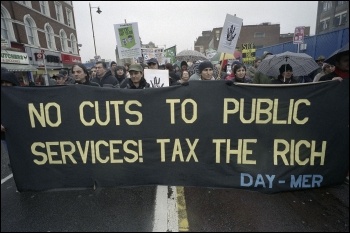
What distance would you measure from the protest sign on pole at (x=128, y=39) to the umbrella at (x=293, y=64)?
3.02 meters

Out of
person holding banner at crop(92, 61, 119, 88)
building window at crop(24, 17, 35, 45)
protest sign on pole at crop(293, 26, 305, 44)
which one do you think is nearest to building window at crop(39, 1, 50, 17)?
building window at crop(24, 17, 35, 45)

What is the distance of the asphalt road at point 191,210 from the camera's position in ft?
8.92

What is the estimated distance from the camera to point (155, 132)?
3.30m

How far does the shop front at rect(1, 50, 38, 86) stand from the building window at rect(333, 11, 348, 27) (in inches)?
1575

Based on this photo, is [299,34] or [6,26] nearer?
[299,34]

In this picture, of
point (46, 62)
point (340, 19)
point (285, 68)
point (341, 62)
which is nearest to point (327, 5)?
point (340, 19)

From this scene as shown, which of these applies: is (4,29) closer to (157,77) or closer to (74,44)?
(74,44)

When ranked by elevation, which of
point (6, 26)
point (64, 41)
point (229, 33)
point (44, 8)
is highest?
point (44, 8)

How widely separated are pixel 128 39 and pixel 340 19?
132ft

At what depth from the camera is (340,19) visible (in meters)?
34.5

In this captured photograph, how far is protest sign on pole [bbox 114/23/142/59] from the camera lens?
571 centimetres

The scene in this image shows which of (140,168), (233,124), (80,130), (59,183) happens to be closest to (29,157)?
(59,183)

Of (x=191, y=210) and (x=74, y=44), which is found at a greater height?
(x=74, y=44)

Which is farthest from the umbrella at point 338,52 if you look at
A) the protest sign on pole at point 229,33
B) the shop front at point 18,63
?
the shop front at point 18,63
